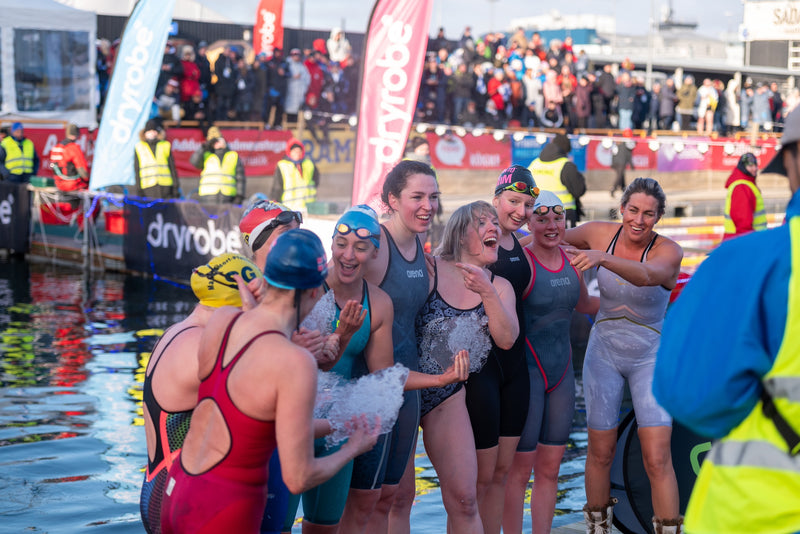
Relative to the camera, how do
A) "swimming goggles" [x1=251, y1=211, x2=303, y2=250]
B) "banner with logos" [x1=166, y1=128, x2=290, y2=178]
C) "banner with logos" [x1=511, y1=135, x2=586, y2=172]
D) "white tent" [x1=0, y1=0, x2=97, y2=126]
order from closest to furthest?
"swimming goggles" [x1=251, y1=211, x2=303, y2=250] < "white tent" [x1=0, y1=0, x2=97, y2=126] < "banner with logos" [x1=166, y1=128, x2=290, y2=178] < "banner with logos" [x1=511, y1=135, x2=586, y2=172]

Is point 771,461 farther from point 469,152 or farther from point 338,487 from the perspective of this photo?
point 469,152

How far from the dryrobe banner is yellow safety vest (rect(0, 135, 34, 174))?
506 cm

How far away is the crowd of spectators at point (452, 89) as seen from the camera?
22406 millimetres

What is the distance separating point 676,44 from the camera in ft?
233

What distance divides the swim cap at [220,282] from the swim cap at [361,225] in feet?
1.87

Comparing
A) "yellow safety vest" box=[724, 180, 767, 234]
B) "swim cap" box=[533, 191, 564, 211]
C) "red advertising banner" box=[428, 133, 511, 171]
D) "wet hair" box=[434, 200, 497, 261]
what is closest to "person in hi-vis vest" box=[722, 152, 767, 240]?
"yellow safety vest" box=[724, 180, 767, 234]

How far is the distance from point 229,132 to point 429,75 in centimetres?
547

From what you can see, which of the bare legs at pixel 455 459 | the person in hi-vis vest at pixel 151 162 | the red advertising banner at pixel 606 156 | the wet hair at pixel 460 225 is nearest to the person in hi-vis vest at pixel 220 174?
the person in hi-vis vest at pixel 151 162

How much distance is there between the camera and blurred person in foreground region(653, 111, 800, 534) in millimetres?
2225

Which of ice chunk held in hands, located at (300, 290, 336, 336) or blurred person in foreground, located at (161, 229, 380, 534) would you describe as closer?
blurred person in foreground, located at (161, 229, 380, 534)

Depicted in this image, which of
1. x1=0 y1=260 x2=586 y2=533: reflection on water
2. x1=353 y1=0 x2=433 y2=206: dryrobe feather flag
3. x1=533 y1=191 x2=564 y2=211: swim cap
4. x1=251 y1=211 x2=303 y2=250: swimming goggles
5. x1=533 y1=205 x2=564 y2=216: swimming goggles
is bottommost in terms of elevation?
x1=0 y1=260 x2=586 y2=533: reflection on water

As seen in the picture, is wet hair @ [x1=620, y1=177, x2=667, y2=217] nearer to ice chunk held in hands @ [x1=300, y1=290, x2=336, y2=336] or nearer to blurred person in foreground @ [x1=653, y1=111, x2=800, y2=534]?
ice chunk held in hands @ [x1=300, y1=290, x2=336, y2=336]

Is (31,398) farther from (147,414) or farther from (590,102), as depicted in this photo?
(590,102)

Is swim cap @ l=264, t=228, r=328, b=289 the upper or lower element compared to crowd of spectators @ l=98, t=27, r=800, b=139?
lower
